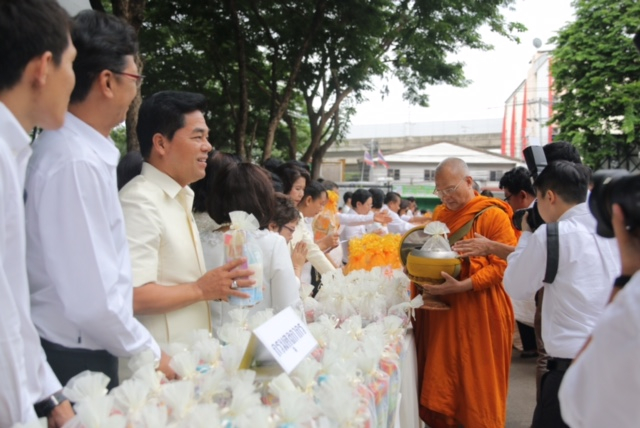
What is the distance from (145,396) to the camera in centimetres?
122

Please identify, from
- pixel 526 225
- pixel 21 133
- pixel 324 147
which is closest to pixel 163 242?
pixel 21 133

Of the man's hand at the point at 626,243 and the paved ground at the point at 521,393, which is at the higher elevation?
the man's hand at the point at 626,243

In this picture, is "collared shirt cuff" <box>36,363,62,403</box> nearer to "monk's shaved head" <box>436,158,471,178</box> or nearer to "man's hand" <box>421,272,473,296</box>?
"man's hand" <box>421,272,473,296</box>

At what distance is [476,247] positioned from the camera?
2877 mm

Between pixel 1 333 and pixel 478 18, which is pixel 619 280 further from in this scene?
pixel 478 18

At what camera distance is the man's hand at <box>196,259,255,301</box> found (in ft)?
5.34

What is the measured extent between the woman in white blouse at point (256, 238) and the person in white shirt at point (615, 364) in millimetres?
1089

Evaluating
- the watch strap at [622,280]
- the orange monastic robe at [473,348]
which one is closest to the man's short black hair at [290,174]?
the orange monastic robe at [473,348]

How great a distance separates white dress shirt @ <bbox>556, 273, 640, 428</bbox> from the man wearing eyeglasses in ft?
3.21

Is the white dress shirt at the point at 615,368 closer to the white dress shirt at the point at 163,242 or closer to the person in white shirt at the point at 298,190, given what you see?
the white dress shirt at the point at 163,242

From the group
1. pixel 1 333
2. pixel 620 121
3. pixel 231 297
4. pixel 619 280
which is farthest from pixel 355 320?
pixel 620 121

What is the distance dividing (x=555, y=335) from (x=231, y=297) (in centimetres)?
139

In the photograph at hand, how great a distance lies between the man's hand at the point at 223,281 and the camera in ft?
5.34

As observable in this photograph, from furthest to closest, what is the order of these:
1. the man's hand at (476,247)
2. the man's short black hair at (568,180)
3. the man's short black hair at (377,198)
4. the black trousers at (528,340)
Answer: the man's short black hair at (377,198), the black trousers at (528,340), the man's hand at (476,247), the man's short black hair at (568,180)
